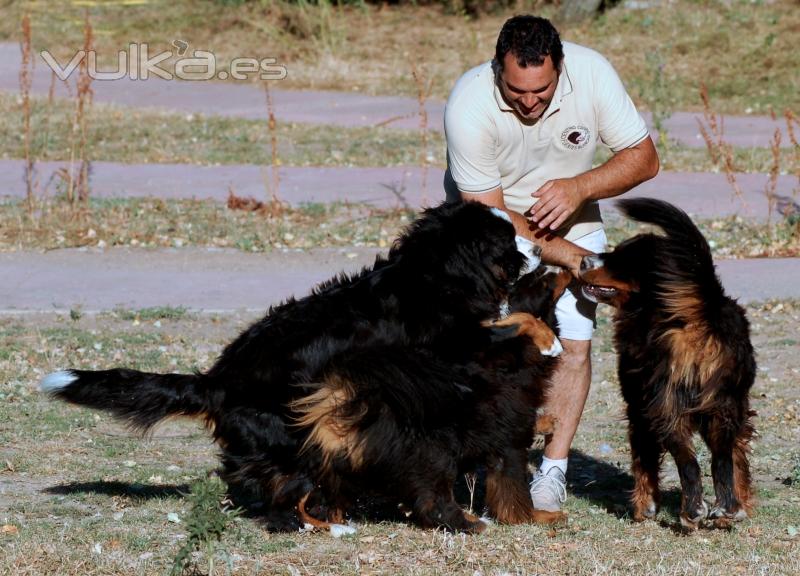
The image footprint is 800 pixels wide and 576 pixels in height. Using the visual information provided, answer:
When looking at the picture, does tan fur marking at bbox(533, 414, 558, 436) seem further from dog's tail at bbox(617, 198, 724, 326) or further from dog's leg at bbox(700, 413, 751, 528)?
dog's tail at bbox(617, 198, 724, 326)

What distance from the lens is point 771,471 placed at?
665 centimetres

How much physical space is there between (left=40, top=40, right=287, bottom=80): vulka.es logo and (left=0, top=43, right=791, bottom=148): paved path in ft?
1.37

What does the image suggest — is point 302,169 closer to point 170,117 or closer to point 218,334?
point 170,117

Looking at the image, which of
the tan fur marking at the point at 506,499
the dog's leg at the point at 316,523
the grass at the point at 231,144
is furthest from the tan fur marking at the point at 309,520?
the grass at the point at 231,144

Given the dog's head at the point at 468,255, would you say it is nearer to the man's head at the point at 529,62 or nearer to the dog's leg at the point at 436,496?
the man's head at the point at 529,62

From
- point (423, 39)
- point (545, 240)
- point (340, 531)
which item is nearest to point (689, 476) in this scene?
point (545, 240)

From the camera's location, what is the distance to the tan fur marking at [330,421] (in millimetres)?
5184

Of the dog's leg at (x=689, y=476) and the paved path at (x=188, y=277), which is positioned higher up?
the dog's leg at (x=689, y=476)

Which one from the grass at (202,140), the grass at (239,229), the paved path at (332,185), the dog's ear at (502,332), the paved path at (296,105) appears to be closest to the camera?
the dog's ear at (502,332)

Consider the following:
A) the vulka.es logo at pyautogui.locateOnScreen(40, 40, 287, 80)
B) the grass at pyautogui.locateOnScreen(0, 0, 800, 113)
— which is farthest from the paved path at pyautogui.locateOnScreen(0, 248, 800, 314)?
the vulka.es logo at pyautogui.locateOnScreen(40, 40, 287, 80)

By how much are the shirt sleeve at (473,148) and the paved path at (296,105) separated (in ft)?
33.1

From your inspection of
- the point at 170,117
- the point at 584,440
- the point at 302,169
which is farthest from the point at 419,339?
the point at 170,117

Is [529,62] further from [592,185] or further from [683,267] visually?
[683,267]

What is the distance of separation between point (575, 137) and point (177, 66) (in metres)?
17.1
